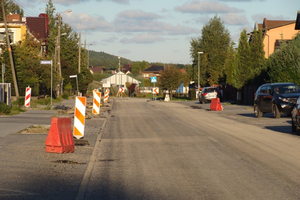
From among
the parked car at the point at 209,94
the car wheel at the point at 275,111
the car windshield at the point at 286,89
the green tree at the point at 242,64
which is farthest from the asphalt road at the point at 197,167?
the parked car at the point at 209,94

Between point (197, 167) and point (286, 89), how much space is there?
51.3 feet

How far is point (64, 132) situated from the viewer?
1108 cm

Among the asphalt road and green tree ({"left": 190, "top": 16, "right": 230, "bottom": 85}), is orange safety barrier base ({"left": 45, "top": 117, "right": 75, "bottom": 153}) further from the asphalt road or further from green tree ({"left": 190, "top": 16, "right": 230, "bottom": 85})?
green tree ({"left": 190, "top": 16, "right": 230, "bottom": 85})

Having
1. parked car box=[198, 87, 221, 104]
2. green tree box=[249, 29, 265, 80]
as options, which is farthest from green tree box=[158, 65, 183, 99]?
green tree box=[249, 29, 265, 80]

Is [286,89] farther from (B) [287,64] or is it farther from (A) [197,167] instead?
(A) [197,167]

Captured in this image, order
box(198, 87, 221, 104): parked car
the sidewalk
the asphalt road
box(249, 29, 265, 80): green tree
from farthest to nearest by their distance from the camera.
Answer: box(198, 87, 221, 104): parked car → box(249, 29, 265, 80): green tree → the asphalt road → the sidewalk

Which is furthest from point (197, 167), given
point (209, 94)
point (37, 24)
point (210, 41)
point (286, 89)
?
point (210, 41)

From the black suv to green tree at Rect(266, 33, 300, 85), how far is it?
5.86 meters

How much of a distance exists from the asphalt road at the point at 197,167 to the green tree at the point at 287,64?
15628 millimetres

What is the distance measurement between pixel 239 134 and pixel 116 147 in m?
5.04

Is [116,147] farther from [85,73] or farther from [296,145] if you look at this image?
[85,73]

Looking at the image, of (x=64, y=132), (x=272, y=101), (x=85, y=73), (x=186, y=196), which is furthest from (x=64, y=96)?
(x=186, y=196)

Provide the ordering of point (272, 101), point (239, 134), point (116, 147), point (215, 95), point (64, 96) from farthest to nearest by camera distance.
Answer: point (64, 96) < point (215, 95) < point (272, 101) < point (239, 134) < point (116, 147)

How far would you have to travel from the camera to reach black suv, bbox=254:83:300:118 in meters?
22.0
